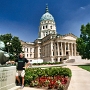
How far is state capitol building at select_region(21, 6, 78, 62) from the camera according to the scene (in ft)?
265

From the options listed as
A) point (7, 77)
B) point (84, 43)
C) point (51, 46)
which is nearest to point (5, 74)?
point (7, 77)

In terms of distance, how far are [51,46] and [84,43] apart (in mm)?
41509

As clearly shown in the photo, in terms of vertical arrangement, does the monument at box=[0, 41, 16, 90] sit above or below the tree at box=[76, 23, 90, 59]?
below

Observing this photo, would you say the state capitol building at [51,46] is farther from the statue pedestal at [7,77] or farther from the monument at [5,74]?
the monument at [5,74]

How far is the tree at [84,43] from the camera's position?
4062 cm

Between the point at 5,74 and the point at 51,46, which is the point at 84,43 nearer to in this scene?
the point at 5,74

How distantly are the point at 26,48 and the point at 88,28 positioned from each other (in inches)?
2639

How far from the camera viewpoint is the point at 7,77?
7.21 m

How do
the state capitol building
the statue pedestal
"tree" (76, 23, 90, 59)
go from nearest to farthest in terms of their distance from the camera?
1. the statue pedestal
2. "tree" (76, 23, 90, 59)
3. the state capitol building

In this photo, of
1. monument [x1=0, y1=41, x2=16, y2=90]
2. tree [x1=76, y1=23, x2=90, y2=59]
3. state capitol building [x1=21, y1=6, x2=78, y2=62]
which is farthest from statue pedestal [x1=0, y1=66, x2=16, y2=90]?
state capitol building [x1=21, y1=6, x2=78, y2=62]

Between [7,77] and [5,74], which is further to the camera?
[7,77]

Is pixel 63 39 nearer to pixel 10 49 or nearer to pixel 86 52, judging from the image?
pixel 10 49

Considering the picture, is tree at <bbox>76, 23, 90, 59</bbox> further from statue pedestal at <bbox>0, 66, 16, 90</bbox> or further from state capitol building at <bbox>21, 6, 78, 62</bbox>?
statue pedestal at <bbox>0, 66, 16, 90</bbox>

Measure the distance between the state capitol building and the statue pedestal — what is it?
223 feet
